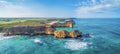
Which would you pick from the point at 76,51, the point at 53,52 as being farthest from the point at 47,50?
the point at 76,51

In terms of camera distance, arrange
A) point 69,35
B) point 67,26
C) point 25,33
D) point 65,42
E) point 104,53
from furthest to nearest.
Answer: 1. point 67,26
2. point 25,33
3. point 69,35
4. point 65,42
5. point 104,53

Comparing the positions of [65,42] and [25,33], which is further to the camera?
[25,33]

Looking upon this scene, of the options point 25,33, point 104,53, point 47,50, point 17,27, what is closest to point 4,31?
point 17,27

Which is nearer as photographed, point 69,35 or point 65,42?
point 65,42

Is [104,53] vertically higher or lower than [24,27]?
lower

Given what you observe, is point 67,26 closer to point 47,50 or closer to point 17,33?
point 17,33

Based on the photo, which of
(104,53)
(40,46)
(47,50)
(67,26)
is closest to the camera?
(104,53)

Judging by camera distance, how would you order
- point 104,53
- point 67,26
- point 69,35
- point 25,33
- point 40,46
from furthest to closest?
point 67,26
point 25,33
point 69,35
point 40,46
point 104,53

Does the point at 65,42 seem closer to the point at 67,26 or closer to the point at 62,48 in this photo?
the point at 62,48

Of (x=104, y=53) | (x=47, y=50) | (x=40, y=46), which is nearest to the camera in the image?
(x=104, y=53)
